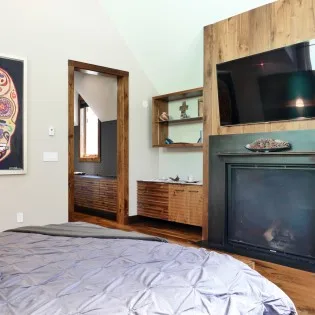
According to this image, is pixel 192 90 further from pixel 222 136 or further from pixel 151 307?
pixel 151 307

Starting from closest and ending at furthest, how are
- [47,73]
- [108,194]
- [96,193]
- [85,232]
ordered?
[85,232] → [47,73] → [108,194] → [96,193]

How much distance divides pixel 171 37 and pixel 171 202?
2.30m

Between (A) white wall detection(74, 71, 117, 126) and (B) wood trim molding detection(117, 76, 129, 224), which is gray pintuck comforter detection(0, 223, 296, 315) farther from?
(A) white wall detection(74, 71, 117, 126)

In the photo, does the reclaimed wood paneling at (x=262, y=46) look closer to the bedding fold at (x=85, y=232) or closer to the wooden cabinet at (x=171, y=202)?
the wooden cabinet at (x=171, y=202)

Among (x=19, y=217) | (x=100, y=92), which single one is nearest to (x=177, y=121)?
(x=100, y=92)

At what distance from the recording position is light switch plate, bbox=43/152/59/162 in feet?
14.0

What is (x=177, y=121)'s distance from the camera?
17.3 ft

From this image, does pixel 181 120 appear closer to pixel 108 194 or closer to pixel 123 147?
pixel 123 147

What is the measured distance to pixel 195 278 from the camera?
1346 millimetres

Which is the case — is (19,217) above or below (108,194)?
below

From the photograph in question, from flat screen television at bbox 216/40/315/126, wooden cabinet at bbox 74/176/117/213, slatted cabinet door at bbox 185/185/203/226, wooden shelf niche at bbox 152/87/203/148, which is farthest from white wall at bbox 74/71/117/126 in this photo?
flat screen television at bbox 216/40/315/126

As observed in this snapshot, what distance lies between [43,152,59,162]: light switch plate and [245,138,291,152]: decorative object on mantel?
238 cm

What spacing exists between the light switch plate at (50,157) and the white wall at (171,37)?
187 cm

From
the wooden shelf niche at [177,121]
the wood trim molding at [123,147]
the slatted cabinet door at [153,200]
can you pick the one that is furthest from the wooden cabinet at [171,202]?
the wooden shelf niche at [177,121]
